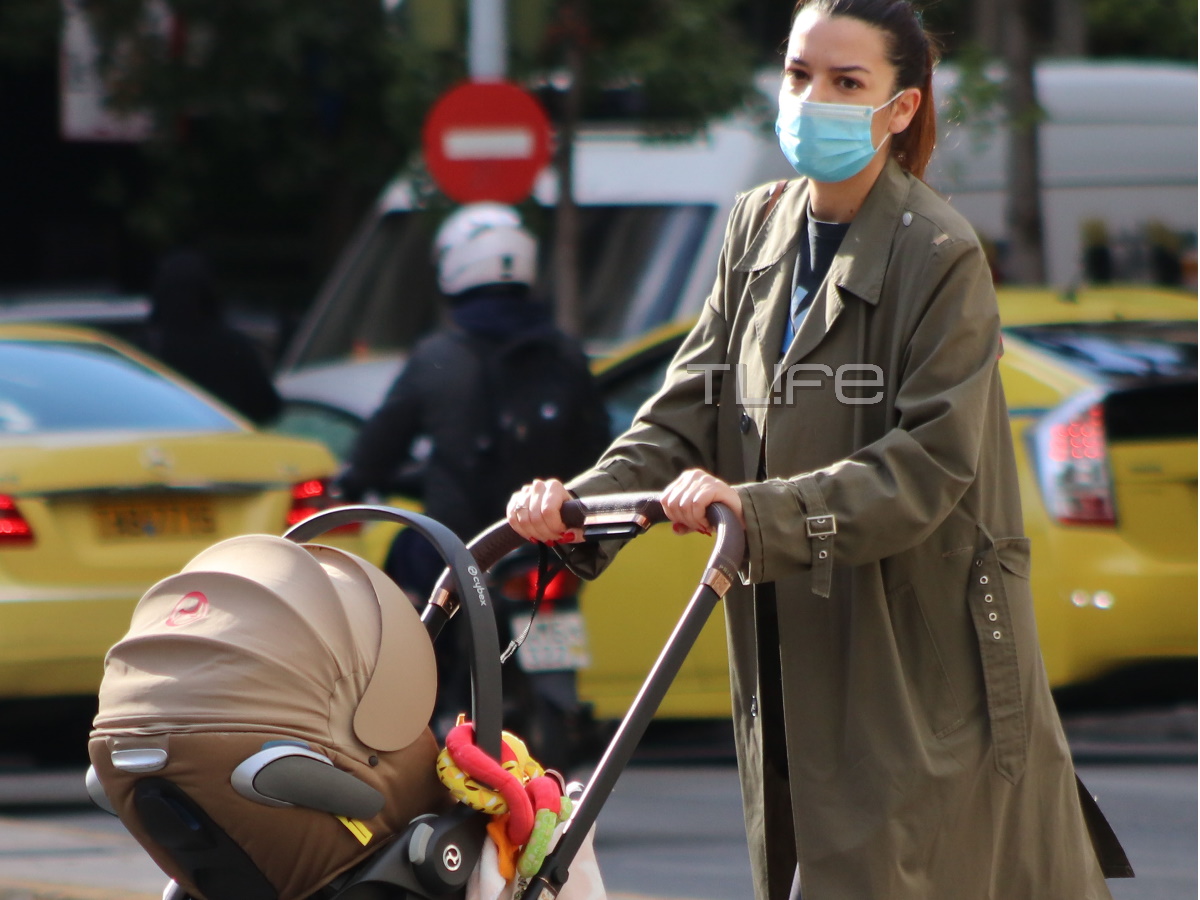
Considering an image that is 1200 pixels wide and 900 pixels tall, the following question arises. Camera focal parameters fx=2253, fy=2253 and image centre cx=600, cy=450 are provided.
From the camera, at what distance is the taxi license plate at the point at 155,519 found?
271 inches

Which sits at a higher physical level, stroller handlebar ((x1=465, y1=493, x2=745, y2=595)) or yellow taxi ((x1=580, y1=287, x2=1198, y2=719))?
stroller handlebar ((x1=465, y1=493, x2=745, y2=595))

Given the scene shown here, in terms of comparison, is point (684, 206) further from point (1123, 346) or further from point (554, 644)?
point (554, 644)

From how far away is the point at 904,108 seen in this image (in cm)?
325

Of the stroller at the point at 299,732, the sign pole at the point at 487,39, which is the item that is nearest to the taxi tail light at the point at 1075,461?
the sign pole at the point at 487,39

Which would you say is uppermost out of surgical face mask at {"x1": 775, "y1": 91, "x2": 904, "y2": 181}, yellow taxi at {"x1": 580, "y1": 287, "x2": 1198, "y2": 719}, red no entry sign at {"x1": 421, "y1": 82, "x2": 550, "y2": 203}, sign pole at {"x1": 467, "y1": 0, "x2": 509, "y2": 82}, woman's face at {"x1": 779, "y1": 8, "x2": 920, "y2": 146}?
woman's face at {"x1": 779, "y1": 8, "x2": 920, "y2": 146}

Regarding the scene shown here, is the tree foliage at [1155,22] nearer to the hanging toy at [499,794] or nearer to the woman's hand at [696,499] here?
the woman's hand at [696,499]

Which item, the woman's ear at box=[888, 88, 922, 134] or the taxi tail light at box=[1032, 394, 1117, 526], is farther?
the taxi tail light at box=[1032, 394, 1117, 526]

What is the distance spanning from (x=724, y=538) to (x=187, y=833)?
760 mm

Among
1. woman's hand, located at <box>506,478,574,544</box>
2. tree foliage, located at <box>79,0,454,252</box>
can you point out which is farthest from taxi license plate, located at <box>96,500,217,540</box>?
tree foliage, located at <box>79,0,454,252</box>

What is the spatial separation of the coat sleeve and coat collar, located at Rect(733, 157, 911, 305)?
96 mm

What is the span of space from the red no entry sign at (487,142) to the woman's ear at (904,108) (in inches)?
247

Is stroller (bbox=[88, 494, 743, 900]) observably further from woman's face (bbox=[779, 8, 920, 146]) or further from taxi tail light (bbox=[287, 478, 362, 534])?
taxi tail light (bbox=[287, 478, 362, 534])

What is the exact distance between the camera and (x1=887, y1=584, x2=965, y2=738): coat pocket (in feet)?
10.0

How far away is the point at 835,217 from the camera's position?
327cm
